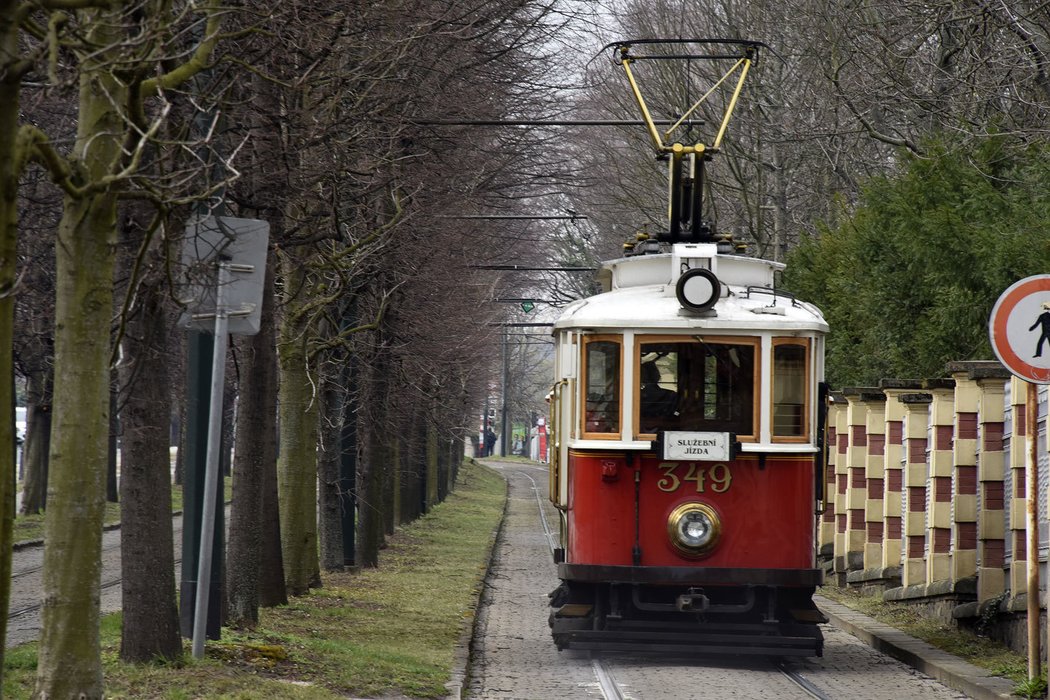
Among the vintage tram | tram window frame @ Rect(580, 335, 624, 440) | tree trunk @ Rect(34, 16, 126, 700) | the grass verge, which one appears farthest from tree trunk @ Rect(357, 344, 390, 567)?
tree trunk @ Rect(34, 16, 126, 700)

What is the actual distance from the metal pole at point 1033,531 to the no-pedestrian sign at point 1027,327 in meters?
0.31

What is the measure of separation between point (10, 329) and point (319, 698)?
4.08m

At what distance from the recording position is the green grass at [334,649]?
9.73m

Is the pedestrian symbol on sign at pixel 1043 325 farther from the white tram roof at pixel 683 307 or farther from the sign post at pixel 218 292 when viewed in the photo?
the sign post at pixel 218 292

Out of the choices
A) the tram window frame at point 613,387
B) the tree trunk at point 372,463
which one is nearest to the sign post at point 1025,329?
the tram window frame at point 613,387

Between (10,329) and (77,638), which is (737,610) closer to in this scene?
(77,638)

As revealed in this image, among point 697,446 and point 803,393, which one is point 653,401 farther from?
point 803,393

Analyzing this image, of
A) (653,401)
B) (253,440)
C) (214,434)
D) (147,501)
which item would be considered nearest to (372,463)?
(253,440)

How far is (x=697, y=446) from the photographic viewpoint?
12344 mm

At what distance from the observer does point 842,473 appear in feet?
71.5

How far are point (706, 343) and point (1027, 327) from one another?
295 cm

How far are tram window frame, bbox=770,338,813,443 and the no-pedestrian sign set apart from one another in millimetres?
2468

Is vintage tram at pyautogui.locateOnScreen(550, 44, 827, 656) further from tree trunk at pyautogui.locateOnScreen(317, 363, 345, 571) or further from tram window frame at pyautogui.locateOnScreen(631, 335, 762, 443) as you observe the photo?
tree trunk at pyautogui.locateOnScreen(317, 363, 345, 571)

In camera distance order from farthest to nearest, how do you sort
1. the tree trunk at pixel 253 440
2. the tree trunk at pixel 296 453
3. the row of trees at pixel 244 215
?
the tree trunk at pixel 296 453 < the tree trunk at pixel 253 440 < the row of trees at pixel 244 215
